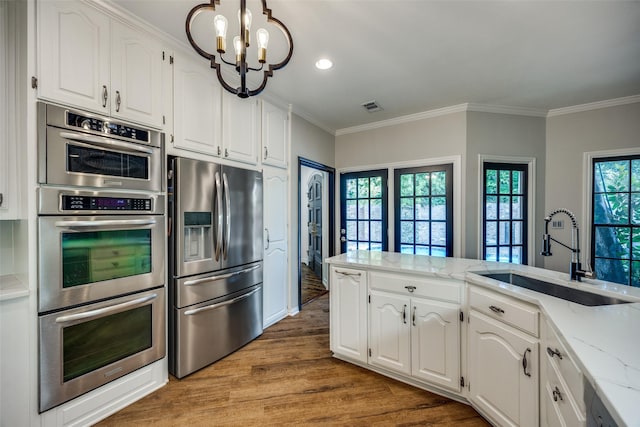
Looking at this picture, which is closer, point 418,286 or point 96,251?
point 96,251

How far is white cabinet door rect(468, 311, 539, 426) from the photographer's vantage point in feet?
Result: 4.57

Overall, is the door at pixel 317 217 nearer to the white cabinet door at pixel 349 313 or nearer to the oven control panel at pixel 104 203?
the white cabinet door at pixel 349 313

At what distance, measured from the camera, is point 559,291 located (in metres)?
1.72

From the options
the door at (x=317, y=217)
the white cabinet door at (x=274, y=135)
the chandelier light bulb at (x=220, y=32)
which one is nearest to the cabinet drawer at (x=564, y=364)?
the chandelier light bulb at (x=220, y=32)

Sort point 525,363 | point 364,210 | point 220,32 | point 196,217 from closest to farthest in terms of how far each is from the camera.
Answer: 1. point 220,32
2. point 525,363
3. point 196,217
4. point 364,210

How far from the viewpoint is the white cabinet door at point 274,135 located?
295 centimetres

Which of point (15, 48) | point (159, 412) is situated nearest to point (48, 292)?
point (159, 412)

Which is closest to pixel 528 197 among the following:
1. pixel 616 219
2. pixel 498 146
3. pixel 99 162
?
pixel 498 146

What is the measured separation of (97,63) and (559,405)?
9.88 feet

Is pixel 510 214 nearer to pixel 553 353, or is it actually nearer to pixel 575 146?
pixel 575 146

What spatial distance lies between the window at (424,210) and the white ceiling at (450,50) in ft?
2.98

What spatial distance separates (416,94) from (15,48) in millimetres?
3254

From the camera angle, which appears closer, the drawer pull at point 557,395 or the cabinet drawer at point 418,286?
the drawer pull at point 557,395

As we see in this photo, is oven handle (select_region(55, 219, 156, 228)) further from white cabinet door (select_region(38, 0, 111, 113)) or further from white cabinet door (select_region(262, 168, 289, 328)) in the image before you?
white cabinet door (select_region(262, 168, 289, 328))
